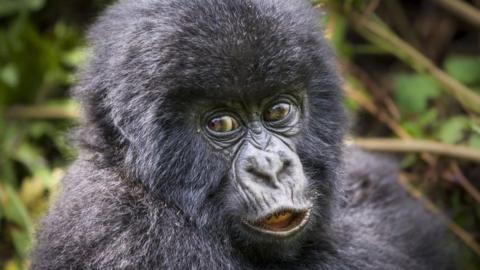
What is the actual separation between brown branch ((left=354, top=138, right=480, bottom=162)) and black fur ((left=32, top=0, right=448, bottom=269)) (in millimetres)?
1288

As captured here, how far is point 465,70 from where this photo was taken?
537cm

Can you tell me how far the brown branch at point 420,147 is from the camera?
450 centimetres

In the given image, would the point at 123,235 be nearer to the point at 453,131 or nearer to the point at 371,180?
the point at 371,180

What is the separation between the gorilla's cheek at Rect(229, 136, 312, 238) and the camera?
3.06m

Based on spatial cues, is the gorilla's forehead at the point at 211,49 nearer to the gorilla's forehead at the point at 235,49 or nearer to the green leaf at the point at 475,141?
the gorilla's forehead at the point at 235,49

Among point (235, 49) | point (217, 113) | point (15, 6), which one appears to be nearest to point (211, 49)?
point (235, 49)

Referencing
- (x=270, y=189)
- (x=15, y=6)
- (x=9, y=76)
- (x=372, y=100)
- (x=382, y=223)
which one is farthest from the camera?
(x=15, y=6)

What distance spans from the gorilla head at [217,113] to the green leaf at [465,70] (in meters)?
2.25

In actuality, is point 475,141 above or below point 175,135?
above

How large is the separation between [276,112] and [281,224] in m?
0.49

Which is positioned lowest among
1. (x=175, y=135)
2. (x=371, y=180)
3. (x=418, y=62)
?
(x=371, y=180)

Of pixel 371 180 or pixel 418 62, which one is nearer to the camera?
pixel 371 180

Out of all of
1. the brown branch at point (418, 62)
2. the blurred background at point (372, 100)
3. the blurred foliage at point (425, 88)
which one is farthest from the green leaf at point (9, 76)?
the brown branch at point (418, 62)

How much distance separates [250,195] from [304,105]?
56 centimetres
